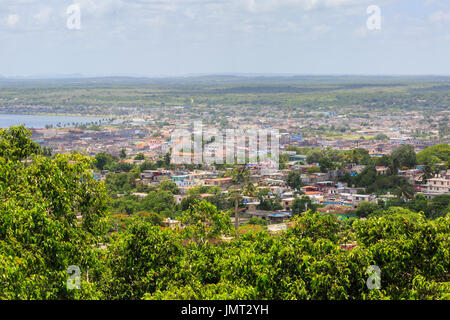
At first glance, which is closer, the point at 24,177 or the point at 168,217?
the point at 24,177

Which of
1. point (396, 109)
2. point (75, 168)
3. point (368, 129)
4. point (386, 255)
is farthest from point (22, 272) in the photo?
point (396, 109)

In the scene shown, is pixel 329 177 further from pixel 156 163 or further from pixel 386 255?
pixel 386 255

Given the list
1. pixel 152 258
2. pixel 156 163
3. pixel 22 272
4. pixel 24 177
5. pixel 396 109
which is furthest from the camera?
pixel 396 109

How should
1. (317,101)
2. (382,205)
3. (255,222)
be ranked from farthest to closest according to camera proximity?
(317,101)
(382,205)
(255,222)

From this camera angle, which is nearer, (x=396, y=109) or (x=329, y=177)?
(x=329, y=177)

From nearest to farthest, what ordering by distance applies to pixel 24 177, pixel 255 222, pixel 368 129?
pixel 24 177
pixel 255 222
pixel 368 129

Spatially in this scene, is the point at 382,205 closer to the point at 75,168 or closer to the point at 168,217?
the point at 168,217

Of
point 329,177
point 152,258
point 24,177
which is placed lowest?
point 329,177
